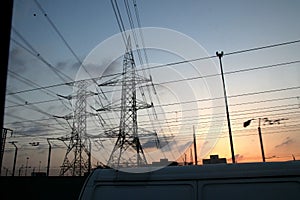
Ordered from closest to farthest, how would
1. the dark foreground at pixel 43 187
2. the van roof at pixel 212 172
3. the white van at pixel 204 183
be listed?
1. the white van at pixel 204 183
2. the van roof at pixel 212 172
3. the dark foreground at pixel 43 187

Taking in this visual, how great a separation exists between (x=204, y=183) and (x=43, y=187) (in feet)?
54.8

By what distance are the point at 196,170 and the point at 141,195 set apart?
32.1 inches

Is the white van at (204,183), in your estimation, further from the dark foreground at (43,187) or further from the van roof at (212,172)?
the dark foreground at (43,187)

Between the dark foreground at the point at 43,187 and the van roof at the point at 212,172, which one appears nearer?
the van roof at the point at 212,172

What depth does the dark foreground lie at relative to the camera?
16.4 m

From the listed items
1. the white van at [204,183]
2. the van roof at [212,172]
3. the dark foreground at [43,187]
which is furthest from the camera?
the dark foreground at [43,187]

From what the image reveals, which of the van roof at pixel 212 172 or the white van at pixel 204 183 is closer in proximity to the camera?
the white van at pixel 204 183

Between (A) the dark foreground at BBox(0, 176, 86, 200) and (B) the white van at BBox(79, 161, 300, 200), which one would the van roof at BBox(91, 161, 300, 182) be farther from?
(A) the dark foreground at BBox(0, 176, 86, 200)

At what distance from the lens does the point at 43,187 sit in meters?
17.5

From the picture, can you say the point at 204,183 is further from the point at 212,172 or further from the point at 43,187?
the point at 43,187

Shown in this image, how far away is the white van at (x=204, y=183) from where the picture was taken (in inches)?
124

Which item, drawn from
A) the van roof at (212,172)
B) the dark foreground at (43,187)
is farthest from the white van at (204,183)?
the dark foreground at (43,187)

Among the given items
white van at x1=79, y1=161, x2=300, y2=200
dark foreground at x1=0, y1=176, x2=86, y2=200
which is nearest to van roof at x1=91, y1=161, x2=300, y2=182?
white van at x1=79, y1=161, x2=300, y2=200

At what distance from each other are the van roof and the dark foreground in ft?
43.5
